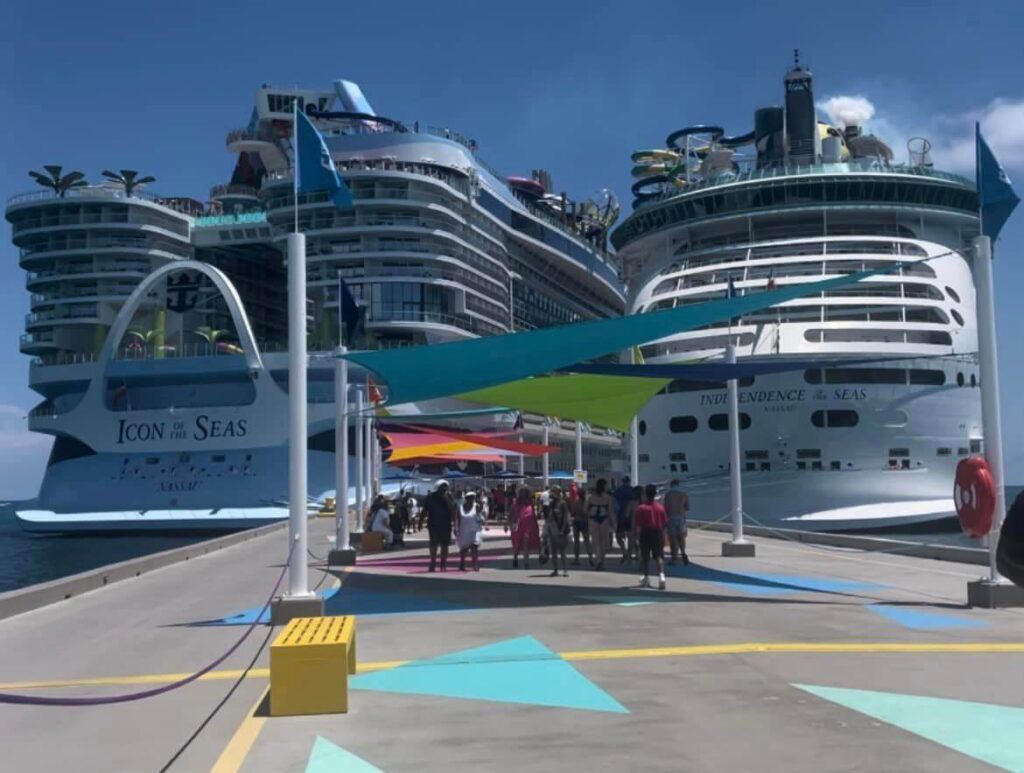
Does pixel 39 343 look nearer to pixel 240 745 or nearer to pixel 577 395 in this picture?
pixel 577 395

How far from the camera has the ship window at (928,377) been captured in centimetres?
2986

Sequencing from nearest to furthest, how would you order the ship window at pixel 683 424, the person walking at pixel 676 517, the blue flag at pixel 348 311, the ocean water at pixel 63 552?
the person walking at pixel 676 517
the blue flag at pixel 348 311
the ship window at pixel 683 424
the ocean water at pixel 63 552

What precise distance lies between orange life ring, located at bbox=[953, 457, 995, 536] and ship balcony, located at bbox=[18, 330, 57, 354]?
2264 inches

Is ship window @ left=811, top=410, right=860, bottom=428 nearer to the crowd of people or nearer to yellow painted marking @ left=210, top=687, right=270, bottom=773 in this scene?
the crowd of people

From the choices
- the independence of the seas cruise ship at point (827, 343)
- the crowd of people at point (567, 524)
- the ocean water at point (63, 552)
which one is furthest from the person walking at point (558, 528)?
the ocean water at point (63, 552)

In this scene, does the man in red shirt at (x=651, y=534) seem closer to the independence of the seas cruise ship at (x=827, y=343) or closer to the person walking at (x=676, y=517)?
the person walking at (x=676, y=517)

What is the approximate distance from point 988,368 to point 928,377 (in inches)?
749

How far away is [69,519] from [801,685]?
1818 inches

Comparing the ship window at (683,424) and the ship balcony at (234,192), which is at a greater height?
the ship balcony at (234,192)

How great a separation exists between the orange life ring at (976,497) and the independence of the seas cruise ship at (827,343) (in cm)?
1497

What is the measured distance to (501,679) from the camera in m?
7.81

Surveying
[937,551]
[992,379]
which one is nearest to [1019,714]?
[992,379]

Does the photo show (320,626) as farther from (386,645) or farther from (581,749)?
(581,749)

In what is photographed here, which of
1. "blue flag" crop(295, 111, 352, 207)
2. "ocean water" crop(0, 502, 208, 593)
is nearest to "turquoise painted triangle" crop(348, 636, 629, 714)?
"blue flag" crop(295, 111, 352, 207)
